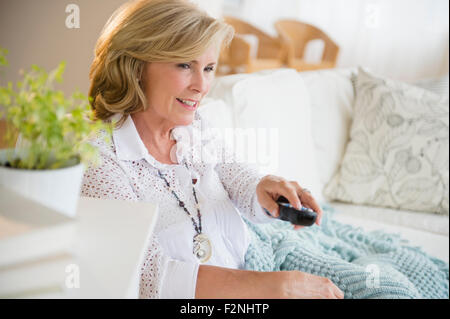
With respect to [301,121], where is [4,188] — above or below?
above

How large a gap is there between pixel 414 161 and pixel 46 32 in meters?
1.50

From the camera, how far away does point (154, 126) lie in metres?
1.19

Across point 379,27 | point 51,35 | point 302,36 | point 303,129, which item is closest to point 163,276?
point 51,35

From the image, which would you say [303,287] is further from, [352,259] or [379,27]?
[379,27]

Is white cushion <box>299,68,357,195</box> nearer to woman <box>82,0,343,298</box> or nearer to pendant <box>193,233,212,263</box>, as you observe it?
woman <box>82,0,343,298</box>

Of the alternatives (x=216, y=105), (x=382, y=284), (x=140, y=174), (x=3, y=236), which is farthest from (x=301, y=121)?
(x=3, y=236)

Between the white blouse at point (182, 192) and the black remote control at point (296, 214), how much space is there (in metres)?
0.14

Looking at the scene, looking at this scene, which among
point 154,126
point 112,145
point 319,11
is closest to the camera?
point 112,145

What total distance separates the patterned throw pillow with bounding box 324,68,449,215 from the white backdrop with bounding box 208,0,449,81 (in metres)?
2.26

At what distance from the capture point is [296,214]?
3.27 feet

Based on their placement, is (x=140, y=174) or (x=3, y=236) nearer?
(x=3, y=236)

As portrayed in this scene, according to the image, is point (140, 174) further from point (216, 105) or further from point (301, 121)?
point (301, 121)

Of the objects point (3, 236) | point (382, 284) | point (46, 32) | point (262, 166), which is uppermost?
point (46, 32)
